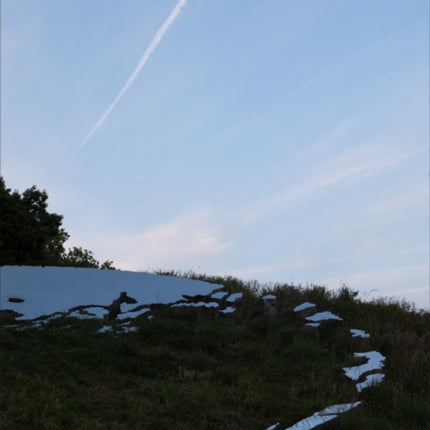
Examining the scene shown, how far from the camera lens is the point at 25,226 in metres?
17.7

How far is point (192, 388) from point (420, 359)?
4.02 metres

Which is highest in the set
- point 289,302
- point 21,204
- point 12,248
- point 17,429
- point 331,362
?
point 21,204

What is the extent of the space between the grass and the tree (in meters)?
8.08

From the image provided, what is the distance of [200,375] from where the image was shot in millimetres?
7367

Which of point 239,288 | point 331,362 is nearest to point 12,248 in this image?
point 239,288

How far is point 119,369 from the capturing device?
7.63 m

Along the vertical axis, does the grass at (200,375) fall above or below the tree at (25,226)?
below

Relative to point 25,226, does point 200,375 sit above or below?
below

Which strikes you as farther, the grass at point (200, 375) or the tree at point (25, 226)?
the tree at point (25, 226)

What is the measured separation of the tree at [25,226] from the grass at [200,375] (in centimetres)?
808

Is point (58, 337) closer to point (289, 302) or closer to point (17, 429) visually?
point (17, 429)

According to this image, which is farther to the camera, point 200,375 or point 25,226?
point 25,226

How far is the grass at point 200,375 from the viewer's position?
6.12 metres

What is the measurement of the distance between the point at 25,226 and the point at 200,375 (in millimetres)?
11959
